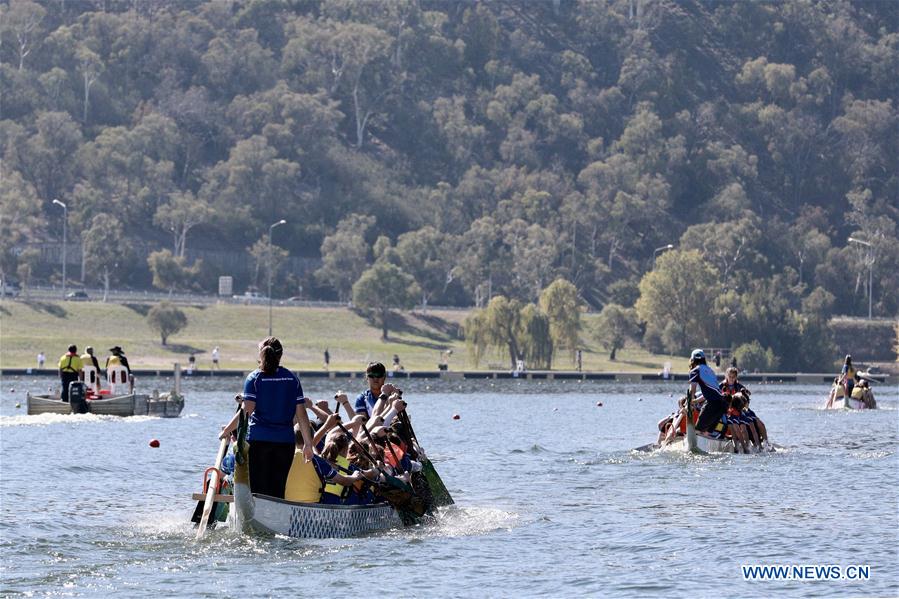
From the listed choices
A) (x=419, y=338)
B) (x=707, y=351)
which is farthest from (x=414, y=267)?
(x=707, y=351)

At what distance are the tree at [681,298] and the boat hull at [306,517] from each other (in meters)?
137

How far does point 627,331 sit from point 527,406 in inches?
3286

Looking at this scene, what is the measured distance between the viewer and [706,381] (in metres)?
41.5

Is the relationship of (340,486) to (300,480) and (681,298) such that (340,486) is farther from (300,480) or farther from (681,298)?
(681,298)

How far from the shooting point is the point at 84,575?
970 inches

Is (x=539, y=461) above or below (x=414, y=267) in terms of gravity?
below

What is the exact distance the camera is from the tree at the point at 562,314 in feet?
477

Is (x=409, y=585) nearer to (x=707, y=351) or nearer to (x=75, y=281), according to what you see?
(x=707, y=351)

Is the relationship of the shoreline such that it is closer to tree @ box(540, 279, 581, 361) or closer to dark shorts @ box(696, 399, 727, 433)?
tree @ box(540, 279, 581, 361)

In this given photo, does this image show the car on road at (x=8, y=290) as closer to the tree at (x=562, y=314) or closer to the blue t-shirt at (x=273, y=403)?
the tree at (x=562, y=314)

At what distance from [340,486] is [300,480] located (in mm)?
1313

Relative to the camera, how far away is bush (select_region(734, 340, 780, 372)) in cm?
15612
